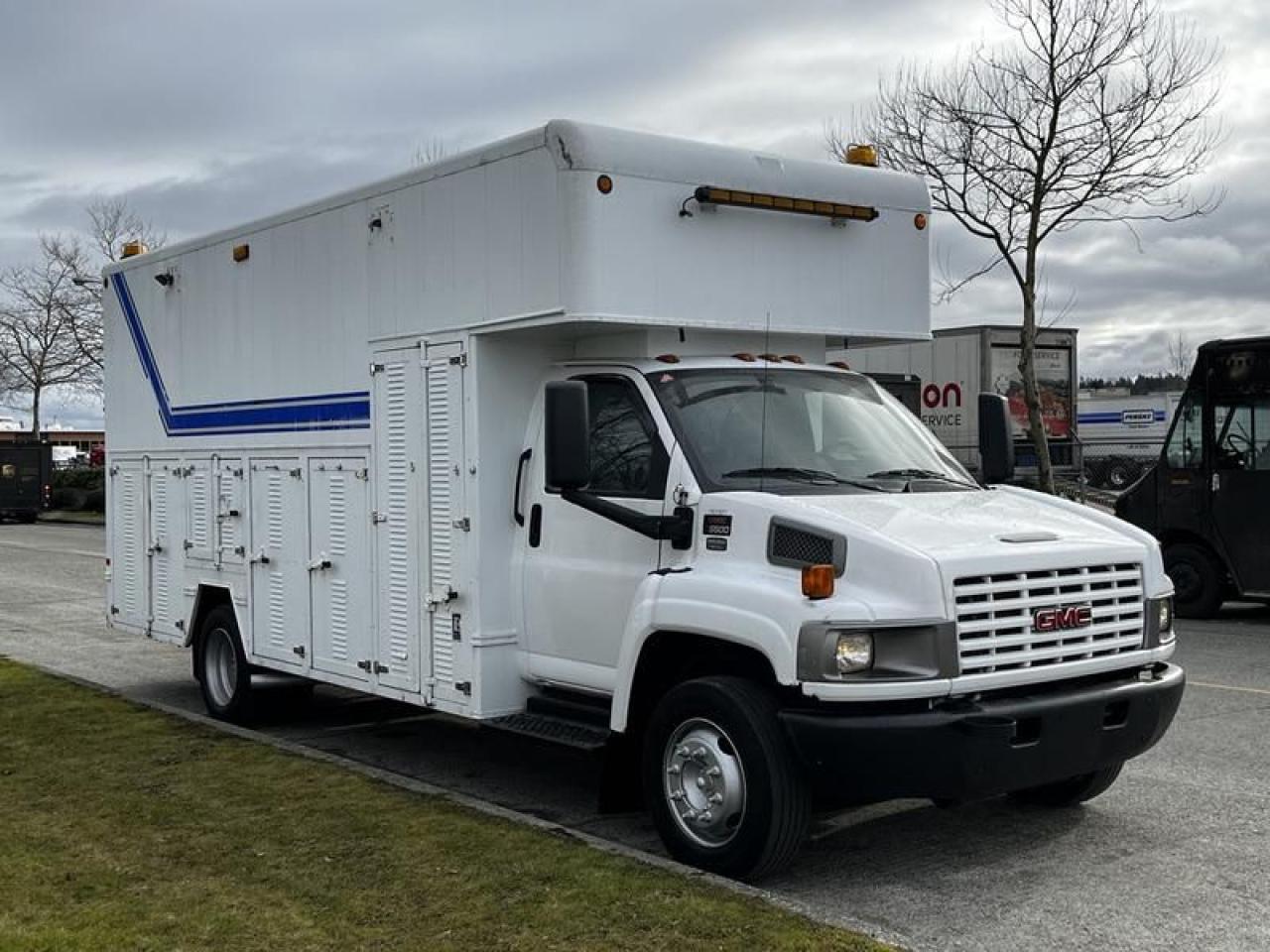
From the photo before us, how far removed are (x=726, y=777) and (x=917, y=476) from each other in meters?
1.76

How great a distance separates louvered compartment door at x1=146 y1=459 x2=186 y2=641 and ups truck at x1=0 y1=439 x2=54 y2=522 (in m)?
36.0

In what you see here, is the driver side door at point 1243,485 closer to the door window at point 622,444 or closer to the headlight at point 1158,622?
the headlight at point 1158,622

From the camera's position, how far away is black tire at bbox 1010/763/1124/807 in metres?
6.91

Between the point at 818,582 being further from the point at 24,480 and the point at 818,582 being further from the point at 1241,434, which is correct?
the point at 24,480

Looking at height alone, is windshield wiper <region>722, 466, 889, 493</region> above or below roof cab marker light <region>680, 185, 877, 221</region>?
below

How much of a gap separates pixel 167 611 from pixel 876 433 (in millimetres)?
5891

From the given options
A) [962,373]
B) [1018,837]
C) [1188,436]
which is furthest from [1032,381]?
[1018,837]

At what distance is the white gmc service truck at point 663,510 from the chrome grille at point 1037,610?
0.04 ft

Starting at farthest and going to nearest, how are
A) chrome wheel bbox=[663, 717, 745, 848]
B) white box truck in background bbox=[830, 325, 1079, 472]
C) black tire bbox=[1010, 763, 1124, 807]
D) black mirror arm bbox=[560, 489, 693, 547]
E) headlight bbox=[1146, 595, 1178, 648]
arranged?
white box truck in background bbox=[830, 325, 1079, 472] → black tire bbox=[1010, 763, 1124, 807] → black mirror arm bbox=[560, 489, 693, 547] → headlight bbox=[1146, 595, 1178, 648] → chrome wheel bbox=[663, 717, 745, 848]

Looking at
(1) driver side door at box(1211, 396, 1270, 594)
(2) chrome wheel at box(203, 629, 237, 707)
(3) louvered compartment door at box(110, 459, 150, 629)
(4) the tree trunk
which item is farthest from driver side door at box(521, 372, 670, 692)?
(4) the tree trunk

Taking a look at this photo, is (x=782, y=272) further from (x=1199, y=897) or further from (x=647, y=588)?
(x=1199, y=897)

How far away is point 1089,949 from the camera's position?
519 cm

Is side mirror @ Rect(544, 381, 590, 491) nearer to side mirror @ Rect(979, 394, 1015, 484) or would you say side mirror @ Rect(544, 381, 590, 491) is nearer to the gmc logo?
the gmc logo

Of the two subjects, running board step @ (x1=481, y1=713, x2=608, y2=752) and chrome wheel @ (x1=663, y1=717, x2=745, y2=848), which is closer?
chrome wheel @ (x1=663, y1=717, x2=745, y2=848)
